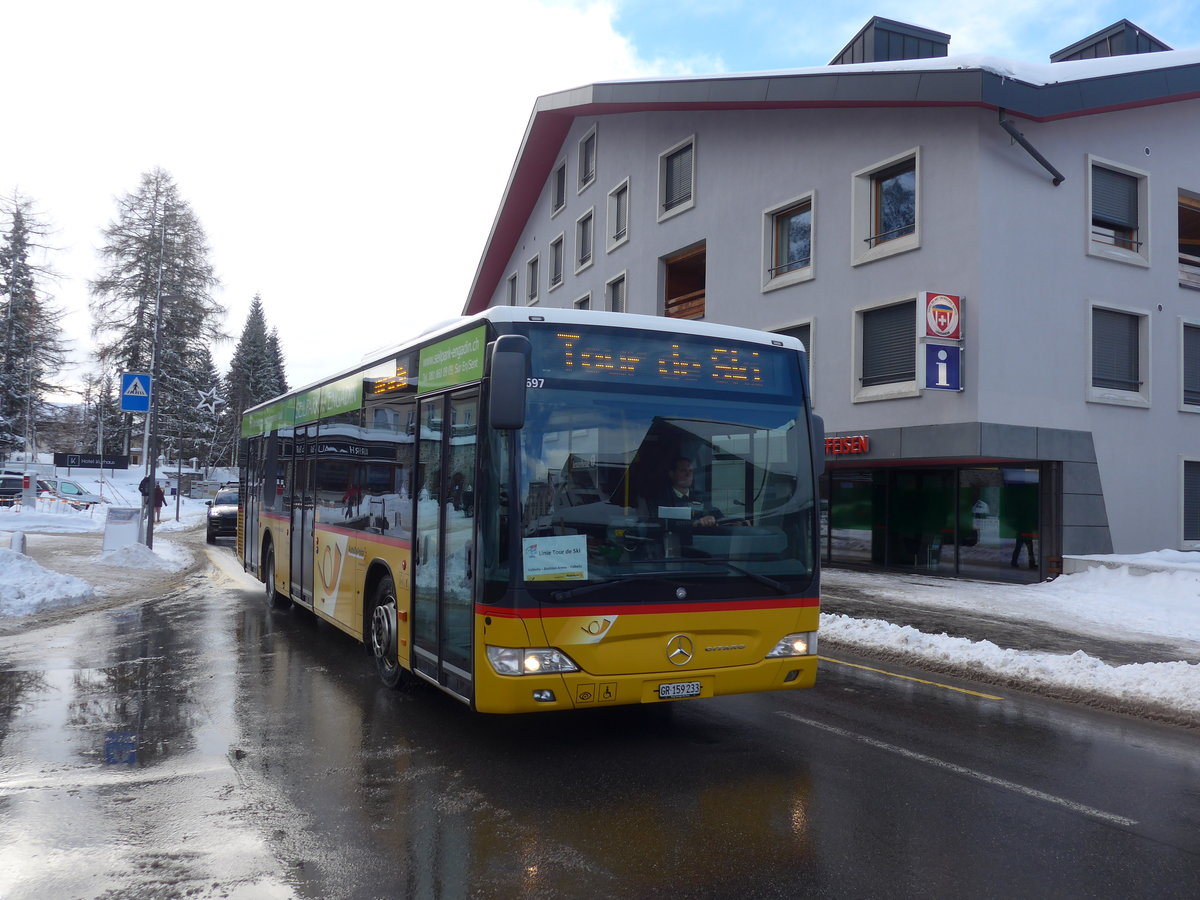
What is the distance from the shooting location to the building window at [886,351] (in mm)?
18672

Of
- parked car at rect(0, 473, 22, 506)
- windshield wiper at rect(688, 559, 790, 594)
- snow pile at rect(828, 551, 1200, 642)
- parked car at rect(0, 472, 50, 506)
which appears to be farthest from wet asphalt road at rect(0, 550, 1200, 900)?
parked car at rect(0, 473, 22, 506)

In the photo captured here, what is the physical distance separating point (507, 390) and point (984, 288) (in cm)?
1434

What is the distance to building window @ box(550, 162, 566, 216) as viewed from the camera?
117 feet

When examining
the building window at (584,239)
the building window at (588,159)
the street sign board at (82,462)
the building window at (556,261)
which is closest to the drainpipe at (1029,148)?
the building window at (584,239)

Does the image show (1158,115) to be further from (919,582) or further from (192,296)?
(192,296)

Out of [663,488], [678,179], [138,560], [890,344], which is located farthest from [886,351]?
[138,560]

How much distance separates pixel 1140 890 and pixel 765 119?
2155 cm

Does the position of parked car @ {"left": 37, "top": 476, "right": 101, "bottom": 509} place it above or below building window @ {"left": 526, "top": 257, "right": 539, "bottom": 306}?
below

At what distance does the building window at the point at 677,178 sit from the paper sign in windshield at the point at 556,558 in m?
21.5

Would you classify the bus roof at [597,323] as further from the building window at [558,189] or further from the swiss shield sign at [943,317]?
the building window at [558,189]

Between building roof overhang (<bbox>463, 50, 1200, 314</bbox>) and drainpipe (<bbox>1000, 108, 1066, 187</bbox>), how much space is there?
0.20 meters

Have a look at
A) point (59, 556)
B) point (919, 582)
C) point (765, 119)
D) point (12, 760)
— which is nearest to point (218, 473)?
point (59, 556)

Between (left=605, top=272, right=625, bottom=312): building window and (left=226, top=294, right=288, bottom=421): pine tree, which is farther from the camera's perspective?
(left=226, top=294, right=288, bottom=421): pine tree

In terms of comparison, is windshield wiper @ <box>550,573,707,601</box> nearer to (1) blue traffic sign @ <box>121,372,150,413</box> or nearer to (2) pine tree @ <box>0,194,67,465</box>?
(1) blue traffic sign @ <box>121,372,150,413</box>
